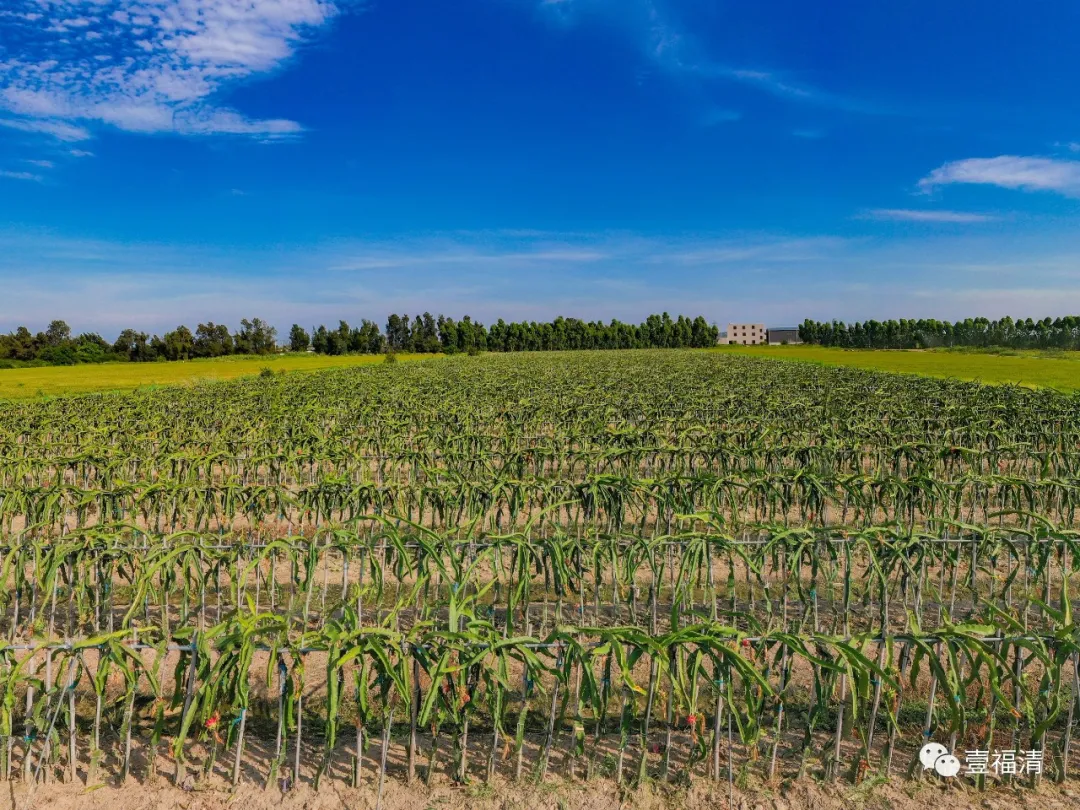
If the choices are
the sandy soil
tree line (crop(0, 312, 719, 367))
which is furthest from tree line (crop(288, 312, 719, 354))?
the sandy soil

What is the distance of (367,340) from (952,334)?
13913cm

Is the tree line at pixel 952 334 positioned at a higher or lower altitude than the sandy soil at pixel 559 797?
higher

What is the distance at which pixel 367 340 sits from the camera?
499 feet

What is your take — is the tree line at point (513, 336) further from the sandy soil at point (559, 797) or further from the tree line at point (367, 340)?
the sandy soil at point (559, 797)

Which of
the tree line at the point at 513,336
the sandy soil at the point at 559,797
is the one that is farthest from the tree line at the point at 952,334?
the sandy soil at the point at 559,797

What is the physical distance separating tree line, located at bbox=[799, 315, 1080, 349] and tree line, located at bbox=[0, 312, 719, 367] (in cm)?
3781

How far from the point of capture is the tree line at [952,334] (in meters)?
117

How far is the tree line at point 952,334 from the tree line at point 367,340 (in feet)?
124

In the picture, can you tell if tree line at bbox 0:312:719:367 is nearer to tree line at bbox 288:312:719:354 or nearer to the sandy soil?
tree line at bbox 288:312:719:354

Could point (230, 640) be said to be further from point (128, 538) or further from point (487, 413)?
point (487, 413)

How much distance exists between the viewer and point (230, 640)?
4.36 metres

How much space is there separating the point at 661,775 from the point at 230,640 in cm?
335

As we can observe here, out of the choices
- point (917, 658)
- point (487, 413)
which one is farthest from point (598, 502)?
point (487, 413)

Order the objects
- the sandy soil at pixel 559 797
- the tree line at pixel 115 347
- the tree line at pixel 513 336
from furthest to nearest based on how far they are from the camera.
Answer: the tree line at pixel 513 336, the tree line at pixel 115 347, the sandy soil at pixel 559 797
